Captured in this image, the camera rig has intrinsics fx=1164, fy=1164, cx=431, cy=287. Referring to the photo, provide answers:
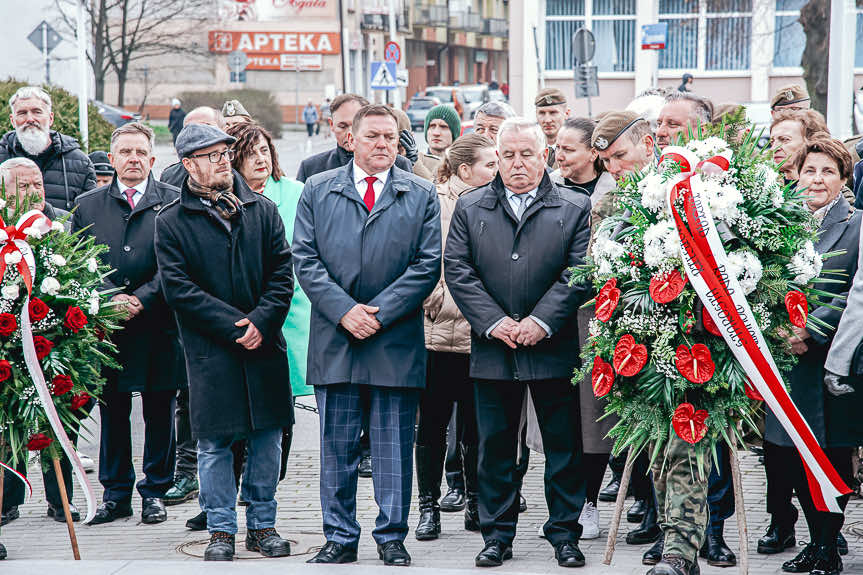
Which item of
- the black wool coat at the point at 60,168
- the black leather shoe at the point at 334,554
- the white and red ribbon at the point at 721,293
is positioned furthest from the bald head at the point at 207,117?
the white and red ribbon at the point at 721,293

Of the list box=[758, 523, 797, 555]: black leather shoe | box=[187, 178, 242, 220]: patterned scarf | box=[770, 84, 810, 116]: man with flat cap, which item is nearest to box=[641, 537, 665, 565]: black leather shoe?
box=[758, 523, 797, 555]: black leather shoe

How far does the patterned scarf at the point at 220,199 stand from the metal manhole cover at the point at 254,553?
177 centimetres

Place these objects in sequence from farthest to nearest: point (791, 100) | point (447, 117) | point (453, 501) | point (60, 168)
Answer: point (447, 117) → point (60, 168) → point (791, 100) → point (453, 501)

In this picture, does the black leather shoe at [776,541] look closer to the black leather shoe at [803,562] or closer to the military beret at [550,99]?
the black leather shoe at [803,562]

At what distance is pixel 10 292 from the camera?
5.84 metres

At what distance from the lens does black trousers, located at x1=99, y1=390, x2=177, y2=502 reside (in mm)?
6902

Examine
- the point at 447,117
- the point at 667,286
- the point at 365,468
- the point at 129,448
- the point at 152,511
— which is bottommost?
the point at 365,468

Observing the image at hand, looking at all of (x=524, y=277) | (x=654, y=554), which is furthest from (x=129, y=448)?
(x=654, y=554)

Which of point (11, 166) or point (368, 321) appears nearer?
point (368, 321)

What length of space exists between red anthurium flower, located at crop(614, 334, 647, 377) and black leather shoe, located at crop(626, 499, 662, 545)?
4.42ft

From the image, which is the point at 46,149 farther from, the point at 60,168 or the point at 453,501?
the point at 453,501

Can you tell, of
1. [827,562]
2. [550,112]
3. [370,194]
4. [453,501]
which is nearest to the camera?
[827,562]

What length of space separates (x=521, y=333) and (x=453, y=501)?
1744 millimetres

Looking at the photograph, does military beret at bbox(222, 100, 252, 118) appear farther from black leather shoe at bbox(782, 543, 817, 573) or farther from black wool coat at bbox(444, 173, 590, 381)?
black leather shoe at bbox(782, 543, 817, 573)
